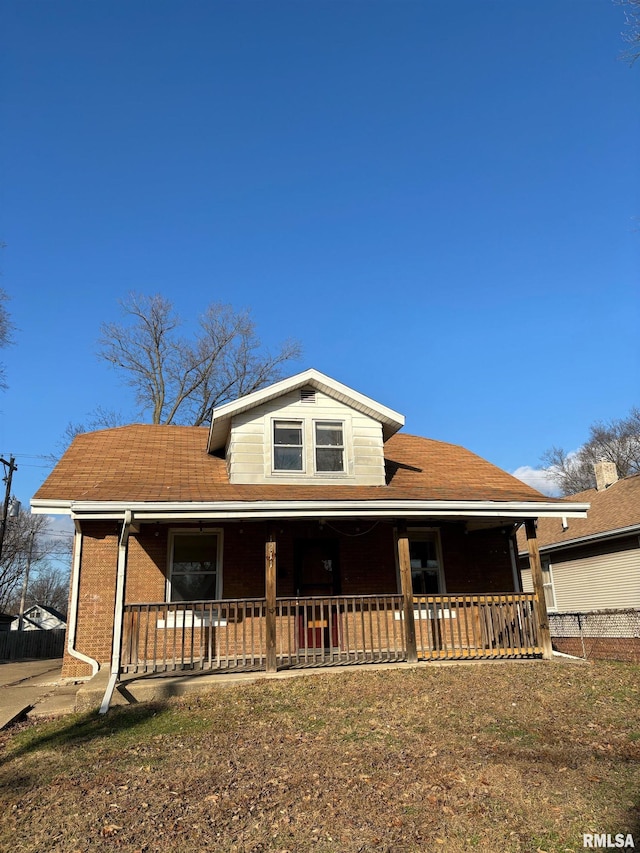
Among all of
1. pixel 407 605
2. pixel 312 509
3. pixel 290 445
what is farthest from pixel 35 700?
pixel 290 445

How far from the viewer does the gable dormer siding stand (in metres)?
11.9

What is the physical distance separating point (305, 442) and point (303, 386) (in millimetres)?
1190

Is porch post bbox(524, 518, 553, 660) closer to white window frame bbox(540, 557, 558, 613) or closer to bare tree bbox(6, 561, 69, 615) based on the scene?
white window frame bbox(540, 557, 558, 613)

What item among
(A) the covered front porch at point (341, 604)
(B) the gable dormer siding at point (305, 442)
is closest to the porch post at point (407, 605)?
(A) the covered front porch at point (341, 604)

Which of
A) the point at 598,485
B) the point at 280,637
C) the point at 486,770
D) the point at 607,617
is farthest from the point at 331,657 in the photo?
the point at 598,485

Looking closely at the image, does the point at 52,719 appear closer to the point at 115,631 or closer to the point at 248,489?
the point at 115,631

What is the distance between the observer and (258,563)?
38.9 feet

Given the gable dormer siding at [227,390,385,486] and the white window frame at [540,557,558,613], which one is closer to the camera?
the gable dormer siding at [227,390,385,486]

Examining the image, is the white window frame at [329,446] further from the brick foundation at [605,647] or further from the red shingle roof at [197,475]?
the brick foundation at [605,647]

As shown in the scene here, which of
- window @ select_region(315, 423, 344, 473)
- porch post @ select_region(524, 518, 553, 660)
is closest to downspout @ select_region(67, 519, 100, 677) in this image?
window @ select_region(315, 423, 344, 473)

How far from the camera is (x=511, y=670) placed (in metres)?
9.52

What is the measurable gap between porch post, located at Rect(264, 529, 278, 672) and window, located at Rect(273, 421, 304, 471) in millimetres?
2309

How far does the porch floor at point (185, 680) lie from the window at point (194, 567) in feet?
6.47

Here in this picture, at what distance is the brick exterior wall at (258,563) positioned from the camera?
10.9 m
